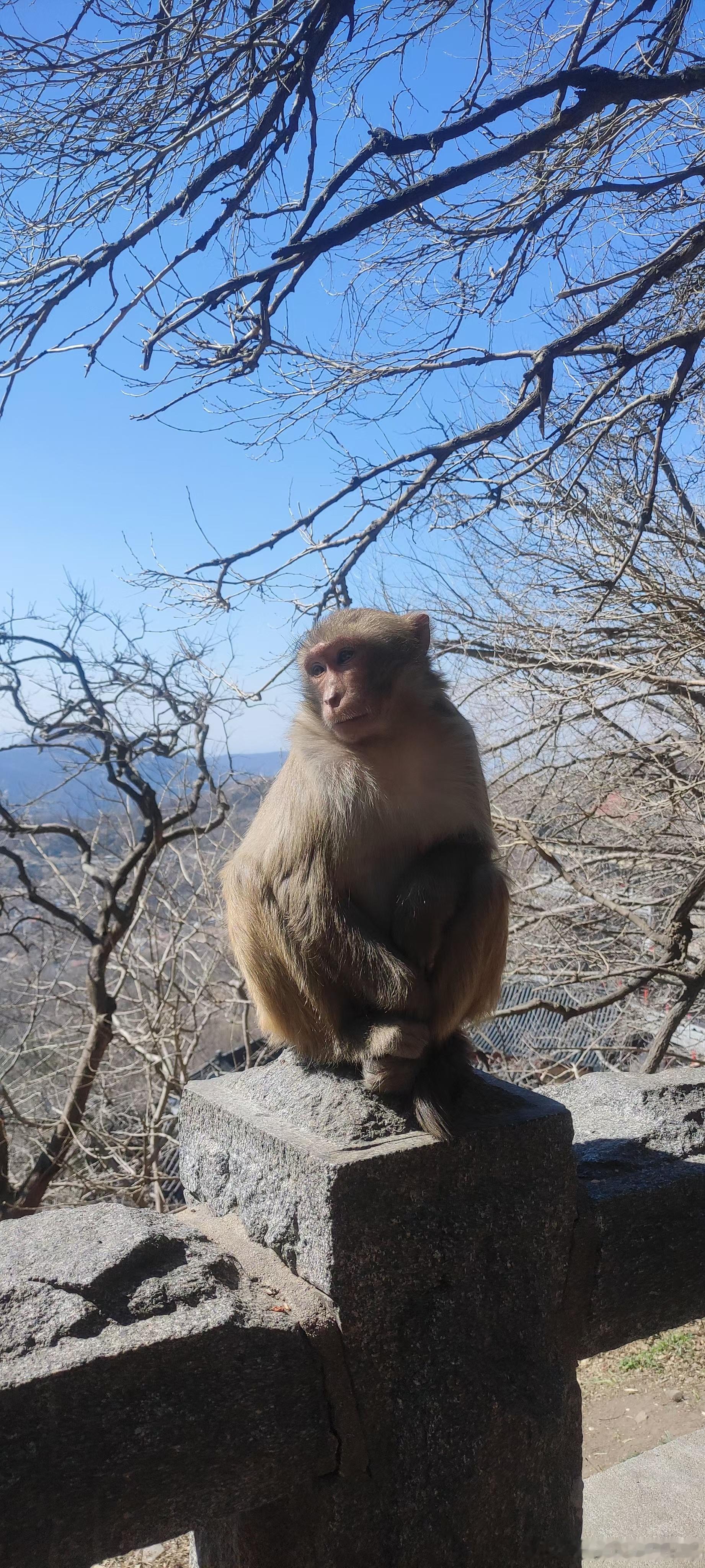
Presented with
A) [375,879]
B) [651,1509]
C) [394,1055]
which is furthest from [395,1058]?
[651,1509]

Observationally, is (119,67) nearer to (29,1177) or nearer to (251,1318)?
(251,1318)

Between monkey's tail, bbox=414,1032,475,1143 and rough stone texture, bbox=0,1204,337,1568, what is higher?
monkey's tail, bbox=414,1032,475,1143

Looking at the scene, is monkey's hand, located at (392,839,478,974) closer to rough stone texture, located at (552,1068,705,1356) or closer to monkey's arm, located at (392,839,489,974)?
monkey's arm, located at (392,839,489,974)

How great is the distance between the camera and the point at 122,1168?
21.1ft

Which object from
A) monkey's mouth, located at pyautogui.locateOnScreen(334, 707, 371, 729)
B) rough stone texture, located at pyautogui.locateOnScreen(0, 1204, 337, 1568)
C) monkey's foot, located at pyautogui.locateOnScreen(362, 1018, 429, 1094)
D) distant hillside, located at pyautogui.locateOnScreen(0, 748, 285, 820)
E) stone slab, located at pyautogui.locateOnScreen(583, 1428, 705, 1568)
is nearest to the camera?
rough stone texture, located at pyautogui.locateOnScreen(0, 1204, 337, 1568)

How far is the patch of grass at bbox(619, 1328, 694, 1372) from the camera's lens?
4109 millimetres

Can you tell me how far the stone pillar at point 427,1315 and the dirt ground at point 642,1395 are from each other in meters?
1.34

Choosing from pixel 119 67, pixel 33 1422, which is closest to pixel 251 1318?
pixel 33 1422

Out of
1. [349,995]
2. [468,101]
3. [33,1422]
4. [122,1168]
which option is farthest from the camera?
[122,1168]

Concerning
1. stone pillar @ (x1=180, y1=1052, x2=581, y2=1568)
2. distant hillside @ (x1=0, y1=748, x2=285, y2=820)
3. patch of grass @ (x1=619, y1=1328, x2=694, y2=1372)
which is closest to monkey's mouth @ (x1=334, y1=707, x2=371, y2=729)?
stone pillar @ (x1=180, y1=1052, x2=581, y2=1568)

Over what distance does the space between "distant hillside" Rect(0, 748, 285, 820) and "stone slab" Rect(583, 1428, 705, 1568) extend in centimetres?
495

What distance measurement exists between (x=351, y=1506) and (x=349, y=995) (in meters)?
0.96

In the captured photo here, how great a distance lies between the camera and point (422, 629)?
8.55ft

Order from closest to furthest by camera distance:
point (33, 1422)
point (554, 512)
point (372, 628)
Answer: point (33, 1422) → point (372, 628) → point (554, 512)
